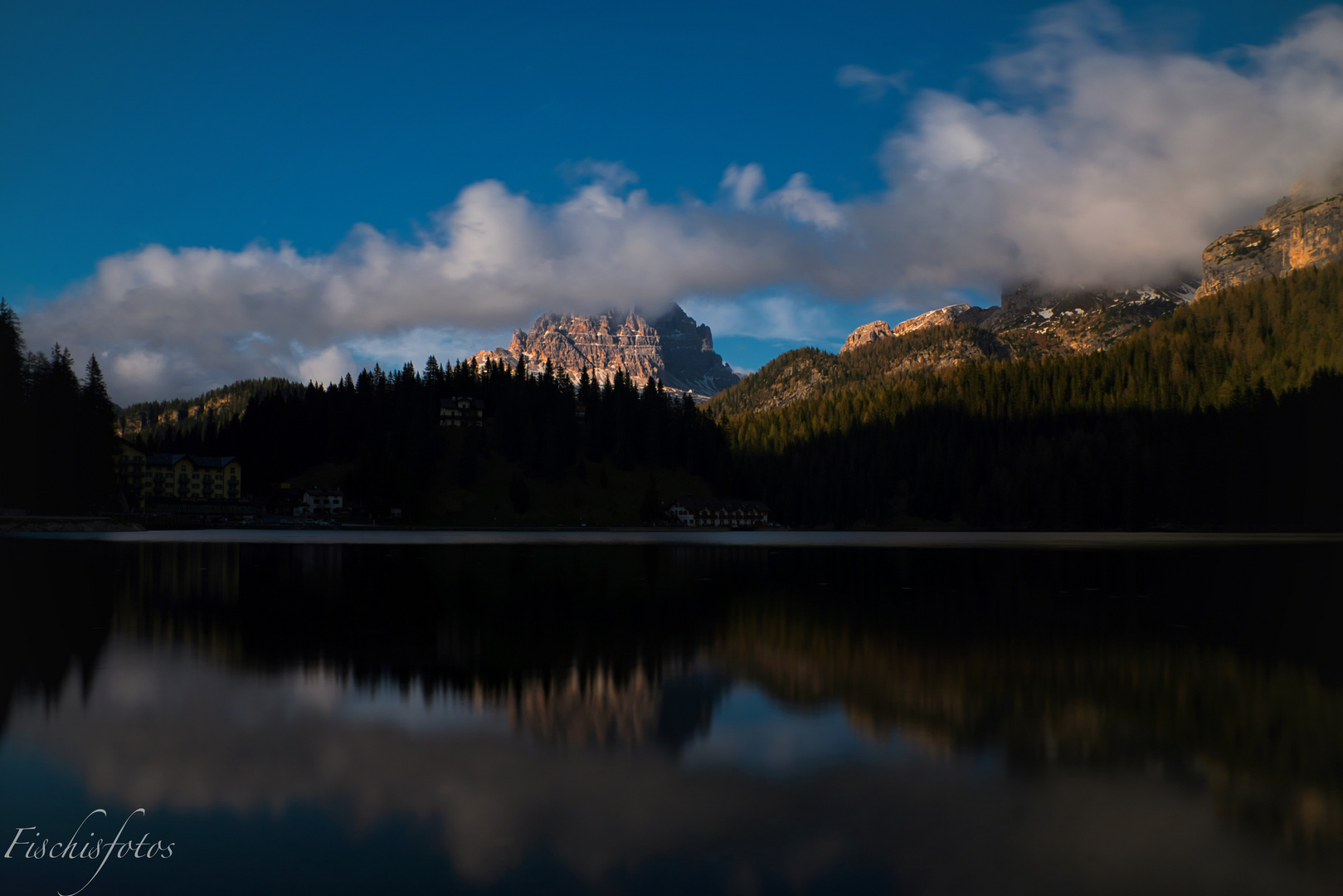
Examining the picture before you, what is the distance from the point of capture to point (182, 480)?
19338cm

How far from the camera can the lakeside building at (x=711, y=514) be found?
7411 inches

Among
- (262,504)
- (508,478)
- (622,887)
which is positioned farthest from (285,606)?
(262,504)

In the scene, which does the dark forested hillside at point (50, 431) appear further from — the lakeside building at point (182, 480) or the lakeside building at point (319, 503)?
the lakeside building at point (182, 480)

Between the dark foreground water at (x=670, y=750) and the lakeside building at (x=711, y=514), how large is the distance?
508 ft

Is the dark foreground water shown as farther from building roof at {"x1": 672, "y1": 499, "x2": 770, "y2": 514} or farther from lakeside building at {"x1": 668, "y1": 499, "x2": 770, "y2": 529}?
building roof at {"x1": 672, "y1": 499, "x2": 770, "y2": 514}

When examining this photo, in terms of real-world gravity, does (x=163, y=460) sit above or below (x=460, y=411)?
below

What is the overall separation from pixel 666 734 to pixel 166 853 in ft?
27.6

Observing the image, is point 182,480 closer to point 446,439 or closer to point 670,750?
point 446,439

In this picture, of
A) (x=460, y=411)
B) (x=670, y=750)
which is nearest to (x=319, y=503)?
(x=460, y=411)

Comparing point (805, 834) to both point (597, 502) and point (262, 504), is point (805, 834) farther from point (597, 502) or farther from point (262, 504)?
point (262, 504)

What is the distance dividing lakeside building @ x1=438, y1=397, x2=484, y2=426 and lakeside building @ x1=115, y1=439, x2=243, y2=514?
49.9 meters

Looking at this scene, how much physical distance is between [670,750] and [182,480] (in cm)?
21505
